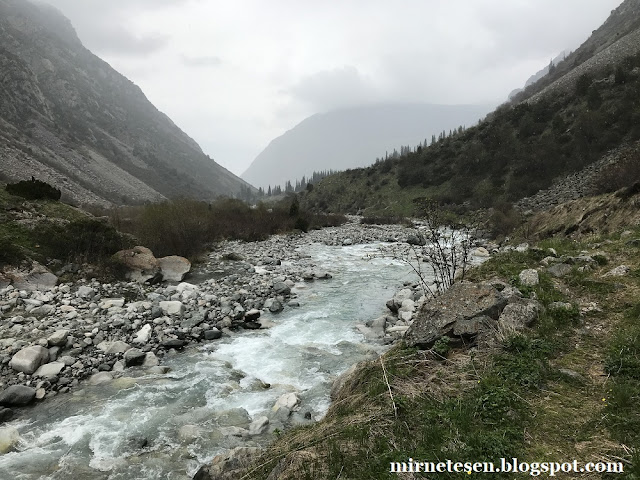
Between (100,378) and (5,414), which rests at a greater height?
(100,378)

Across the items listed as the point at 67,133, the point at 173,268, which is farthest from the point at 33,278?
the point at 67,133

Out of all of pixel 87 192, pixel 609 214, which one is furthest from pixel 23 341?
pixel 87 192

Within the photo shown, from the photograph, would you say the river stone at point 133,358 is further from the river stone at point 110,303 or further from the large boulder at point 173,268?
the large boulder at point 173,268

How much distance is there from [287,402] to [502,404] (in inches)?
160

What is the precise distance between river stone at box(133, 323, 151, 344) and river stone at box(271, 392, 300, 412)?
14.6 feet

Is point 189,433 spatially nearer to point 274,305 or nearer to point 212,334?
point 212,334

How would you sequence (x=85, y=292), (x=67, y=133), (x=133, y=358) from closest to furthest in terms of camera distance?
(x=133, y=358) < (x=85, y=292) < (x=67, y=133)

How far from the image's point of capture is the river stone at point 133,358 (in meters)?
8.35

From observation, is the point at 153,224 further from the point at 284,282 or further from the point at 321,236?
the point at 321,236

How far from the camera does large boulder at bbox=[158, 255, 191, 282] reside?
15.3 m

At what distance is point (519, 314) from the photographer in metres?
5.45

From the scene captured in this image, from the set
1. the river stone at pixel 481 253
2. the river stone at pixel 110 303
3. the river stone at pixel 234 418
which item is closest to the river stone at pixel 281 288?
the river stone at pixel 110 303

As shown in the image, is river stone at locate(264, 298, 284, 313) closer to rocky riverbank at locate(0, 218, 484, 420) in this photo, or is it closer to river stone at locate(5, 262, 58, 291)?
rocky riverbank at locate(0, 218, 484, 420)

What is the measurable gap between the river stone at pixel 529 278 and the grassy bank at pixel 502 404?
0.67 metres
